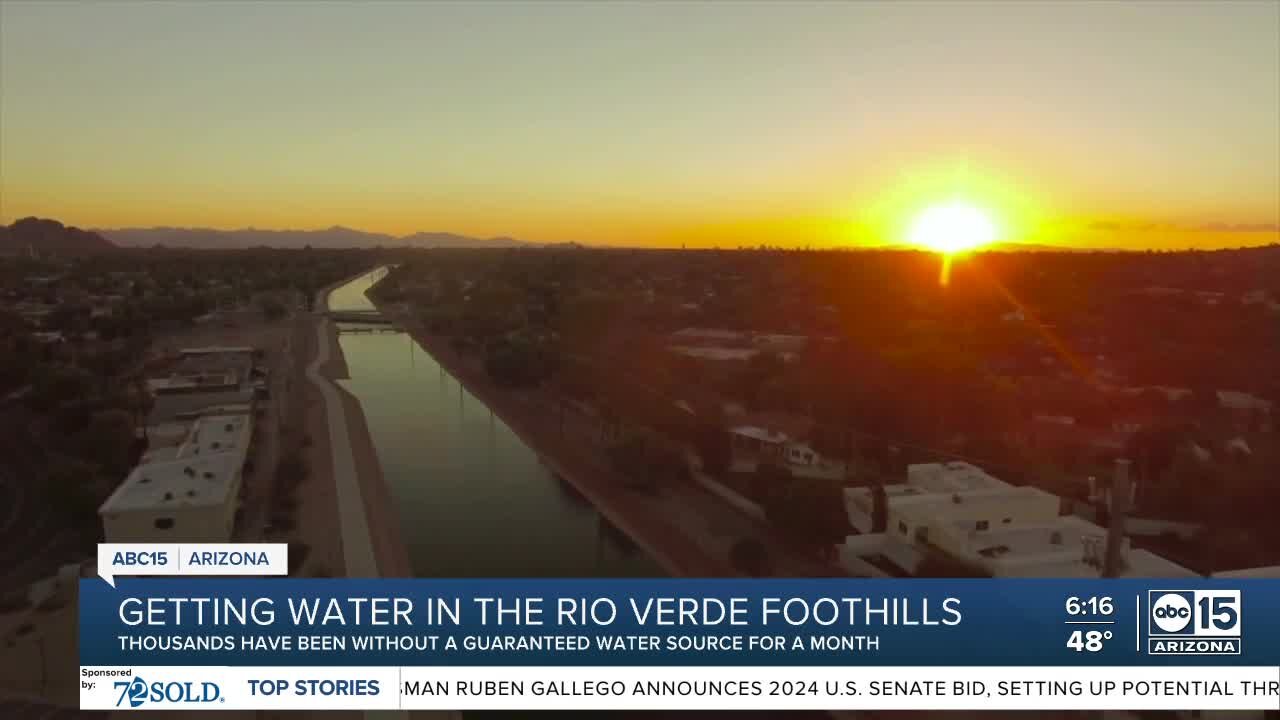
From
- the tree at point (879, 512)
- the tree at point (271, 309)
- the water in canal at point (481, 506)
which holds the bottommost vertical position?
the water in canal at point (481, 506)

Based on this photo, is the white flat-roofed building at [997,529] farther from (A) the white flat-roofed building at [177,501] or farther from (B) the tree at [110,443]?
(B) the tree at [110,443]

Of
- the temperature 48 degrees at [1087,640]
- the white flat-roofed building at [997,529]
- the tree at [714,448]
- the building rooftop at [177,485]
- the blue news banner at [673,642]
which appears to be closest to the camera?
the blue news banner at [673,642]

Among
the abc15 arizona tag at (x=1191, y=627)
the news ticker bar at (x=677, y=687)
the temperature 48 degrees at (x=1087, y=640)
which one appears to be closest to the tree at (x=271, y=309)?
the news ticker bar at (x=677, y=687)

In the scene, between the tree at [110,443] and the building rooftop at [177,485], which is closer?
the building rooftop at [177,485]

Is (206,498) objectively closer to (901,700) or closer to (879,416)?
(901,700)

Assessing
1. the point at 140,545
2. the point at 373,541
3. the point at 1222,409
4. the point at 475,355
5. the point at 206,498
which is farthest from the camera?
the point at 475,355

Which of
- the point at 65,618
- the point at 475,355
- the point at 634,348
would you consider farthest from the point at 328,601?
the point at 475,355

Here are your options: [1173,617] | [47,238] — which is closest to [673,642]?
[1173,617]

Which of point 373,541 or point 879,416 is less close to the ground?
point 879,416
